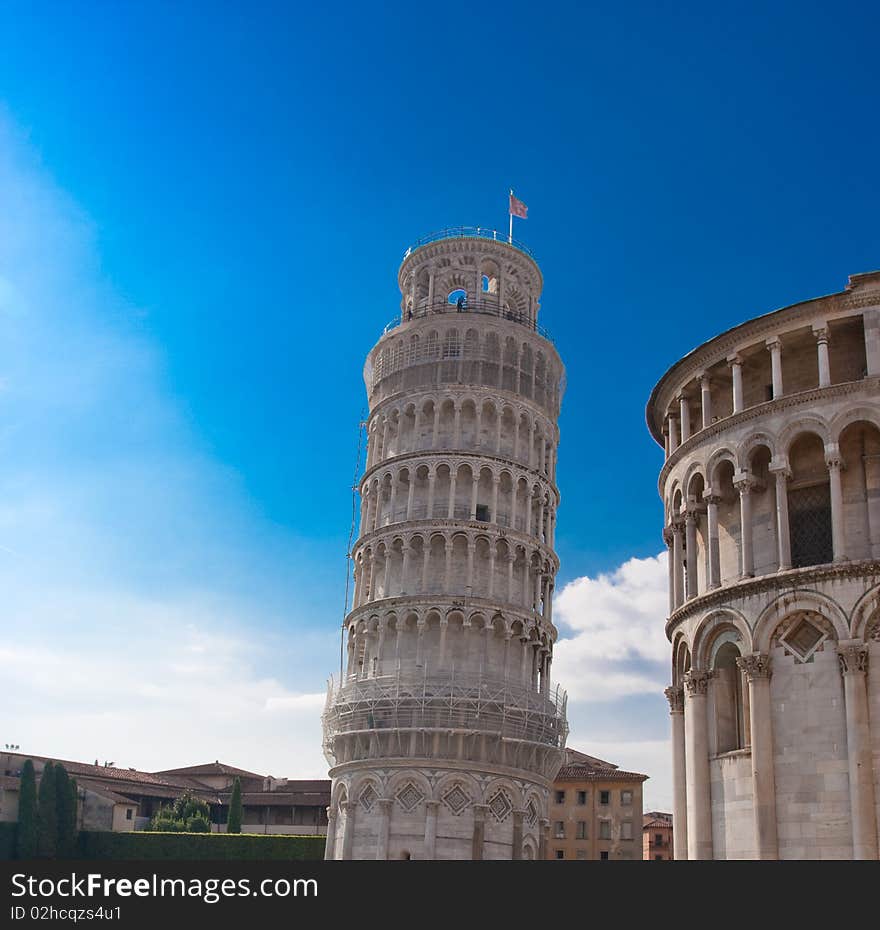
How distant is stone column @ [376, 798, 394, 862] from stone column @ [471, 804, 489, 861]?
12.5 ft

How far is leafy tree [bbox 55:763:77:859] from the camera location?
7356 cm

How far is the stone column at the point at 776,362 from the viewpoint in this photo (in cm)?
2847

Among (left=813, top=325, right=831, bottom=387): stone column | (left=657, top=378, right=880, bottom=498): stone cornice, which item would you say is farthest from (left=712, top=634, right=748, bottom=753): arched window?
(left=813, top=325, right=831, bottom=387): stone column

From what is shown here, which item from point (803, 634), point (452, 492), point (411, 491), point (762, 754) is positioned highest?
point (411, 491)

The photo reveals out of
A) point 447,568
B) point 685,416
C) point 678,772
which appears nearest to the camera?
point 678,772

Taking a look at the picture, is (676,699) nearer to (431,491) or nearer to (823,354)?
(823,354)

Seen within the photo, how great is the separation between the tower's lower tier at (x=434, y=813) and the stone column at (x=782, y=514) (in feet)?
91.3

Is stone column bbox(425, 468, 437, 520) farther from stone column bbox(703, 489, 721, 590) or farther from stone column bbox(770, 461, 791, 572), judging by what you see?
stone column bbox(770, 461, 791, 572)

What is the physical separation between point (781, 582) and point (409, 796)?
2942cm

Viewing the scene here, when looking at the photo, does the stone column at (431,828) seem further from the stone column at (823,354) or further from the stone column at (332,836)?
the stone column at (823,354)

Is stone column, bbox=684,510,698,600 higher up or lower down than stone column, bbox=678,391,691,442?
lower down

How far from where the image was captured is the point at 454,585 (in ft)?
181

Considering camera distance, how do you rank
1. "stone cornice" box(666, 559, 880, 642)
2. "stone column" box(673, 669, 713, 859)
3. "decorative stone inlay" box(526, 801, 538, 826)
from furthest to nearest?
"decorative stone inlay" box(526, 801, 538, 826), "stone column" box(673, 669, 713, 859), "stone cornice" box(666, 559, 880, 642)

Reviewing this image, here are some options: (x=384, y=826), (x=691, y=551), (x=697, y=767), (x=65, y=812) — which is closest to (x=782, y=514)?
(x=691, y=551)
